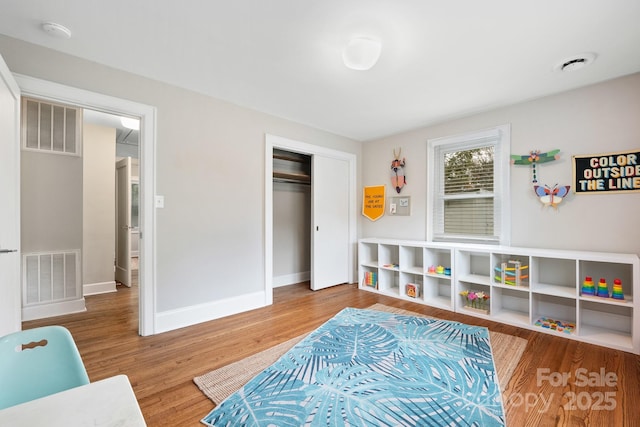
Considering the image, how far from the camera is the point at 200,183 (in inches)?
115

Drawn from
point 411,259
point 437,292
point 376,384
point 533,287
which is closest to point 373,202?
point 411,259

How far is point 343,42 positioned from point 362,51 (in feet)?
0.57

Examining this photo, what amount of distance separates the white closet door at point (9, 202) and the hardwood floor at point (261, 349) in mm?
637

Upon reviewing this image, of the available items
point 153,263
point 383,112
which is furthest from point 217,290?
point 383,112

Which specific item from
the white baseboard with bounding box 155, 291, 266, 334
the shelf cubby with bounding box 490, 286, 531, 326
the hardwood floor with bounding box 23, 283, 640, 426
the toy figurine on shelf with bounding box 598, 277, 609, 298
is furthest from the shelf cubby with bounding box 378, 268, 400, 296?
the toy figurine on shelf with bounding box 598, 277, 609, 298

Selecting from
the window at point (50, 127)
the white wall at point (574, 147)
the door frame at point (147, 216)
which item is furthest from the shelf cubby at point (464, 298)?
the window at point (50, 127)

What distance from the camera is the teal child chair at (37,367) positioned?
0.94 metres

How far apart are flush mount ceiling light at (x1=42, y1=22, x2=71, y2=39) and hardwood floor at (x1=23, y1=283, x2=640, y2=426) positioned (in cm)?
233

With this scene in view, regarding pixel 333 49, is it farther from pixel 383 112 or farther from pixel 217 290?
pixel 217 290

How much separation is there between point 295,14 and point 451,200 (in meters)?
2.92

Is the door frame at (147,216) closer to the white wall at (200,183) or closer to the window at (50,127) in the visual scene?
the white wall at (200,183)

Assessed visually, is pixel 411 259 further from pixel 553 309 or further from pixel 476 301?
pixel 553 309

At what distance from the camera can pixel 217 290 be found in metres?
3.06

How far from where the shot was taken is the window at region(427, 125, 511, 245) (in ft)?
10.8
